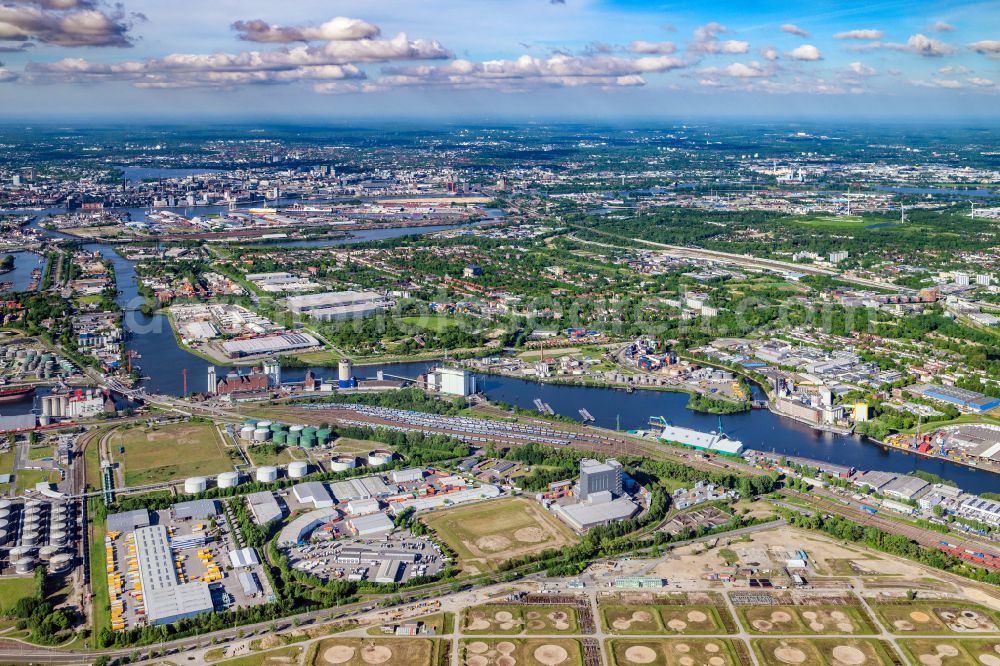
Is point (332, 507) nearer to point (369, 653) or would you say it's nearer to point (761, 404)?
point (369, 653)

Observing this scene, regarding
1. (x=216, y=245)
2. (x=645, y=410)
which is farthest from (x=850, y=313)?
(x=216, y=245)

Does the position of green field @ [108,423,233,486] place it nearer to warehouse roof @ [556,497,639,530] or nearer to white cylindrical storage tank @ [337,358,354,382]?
white cylindrical storage tank @ [337,358,354,382]

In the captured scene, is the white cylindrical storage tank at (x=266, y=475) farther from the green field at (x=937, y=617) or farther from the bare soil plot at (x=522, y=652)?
the green field at (x=937, y=617)

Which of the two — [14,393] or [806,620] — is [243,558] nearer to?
[806,620]

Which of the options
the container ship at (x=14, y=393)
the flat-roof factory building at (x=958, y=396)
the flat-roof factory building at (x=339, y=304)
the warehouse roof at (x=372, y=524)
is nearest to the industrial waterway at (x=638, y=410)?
the container ship at (x=14, y=393)

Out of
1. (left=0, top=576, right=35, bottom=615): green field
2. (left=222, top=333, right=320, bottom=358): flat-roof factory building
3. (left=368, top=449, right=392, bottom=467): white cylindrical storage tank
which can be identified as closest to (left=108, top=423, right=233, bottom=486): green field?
(left=368, top=449, right=392, bottom=467): white cylindrical storage tank

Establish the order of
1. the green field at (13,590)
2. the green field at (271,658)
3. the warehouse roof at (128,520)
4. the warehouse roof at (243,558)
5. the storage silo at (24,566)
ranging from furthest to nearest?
1. the warehouse roof at (128,520)
2. the warehouse roof at (243,558)
3. the storage silo at (24,566)
4. the green field at (13,590)
5. the green field at (271,658)
